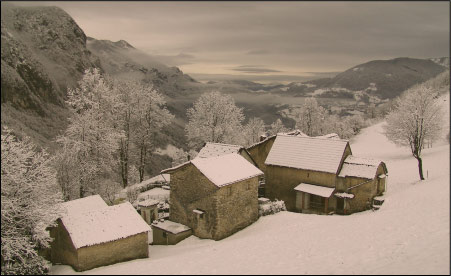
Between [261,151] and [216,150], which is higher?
[216,150]

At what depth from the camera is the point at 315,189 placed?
3216cm

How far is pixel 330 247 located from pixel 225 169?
38.0 feet

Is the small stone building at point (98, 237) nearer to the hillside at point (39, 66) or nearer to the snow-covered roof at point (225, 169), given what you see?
the snow-covered roof at point (225, 169)

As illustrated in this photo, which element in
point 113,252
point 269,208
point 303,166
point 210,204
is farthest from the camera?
point 303,166

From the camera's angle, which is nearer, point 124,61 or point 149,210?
point 149,210

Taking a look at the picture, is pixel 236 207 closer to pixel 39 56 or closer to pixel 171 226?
pixel 171 226

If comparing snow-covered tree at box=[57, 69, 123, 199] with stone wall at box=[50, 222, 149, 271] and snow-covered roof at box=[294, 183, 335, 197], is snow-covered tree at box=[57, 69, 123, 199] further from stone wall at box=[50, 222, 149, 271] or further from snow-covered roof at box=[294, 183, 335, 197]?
snow-covered roof at box=[294, 183, 335, 197]

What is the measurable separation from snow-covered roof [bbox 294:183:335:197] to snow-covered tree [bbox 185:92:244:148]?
695 inches

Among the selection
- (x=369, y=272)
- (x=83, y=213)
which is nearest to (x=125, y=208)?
(x=83, y=213)

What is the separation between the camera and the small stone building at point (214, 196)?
2658 centimetres

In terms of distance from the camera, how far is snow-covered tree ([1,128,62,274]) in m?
19.2

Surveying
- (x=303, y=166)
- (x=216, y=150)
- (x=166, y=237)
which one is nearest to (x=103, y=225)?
(x=166, y=237)

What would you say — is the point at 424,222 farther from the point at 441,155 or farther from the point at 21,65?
the point at 21,65

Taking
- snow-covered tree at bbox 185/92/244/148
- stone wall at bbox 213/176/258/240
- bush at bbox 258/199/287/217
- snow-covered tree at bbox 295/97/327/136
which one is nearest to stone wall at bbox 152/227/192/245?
stone wall at bbox 213/176/258/240
